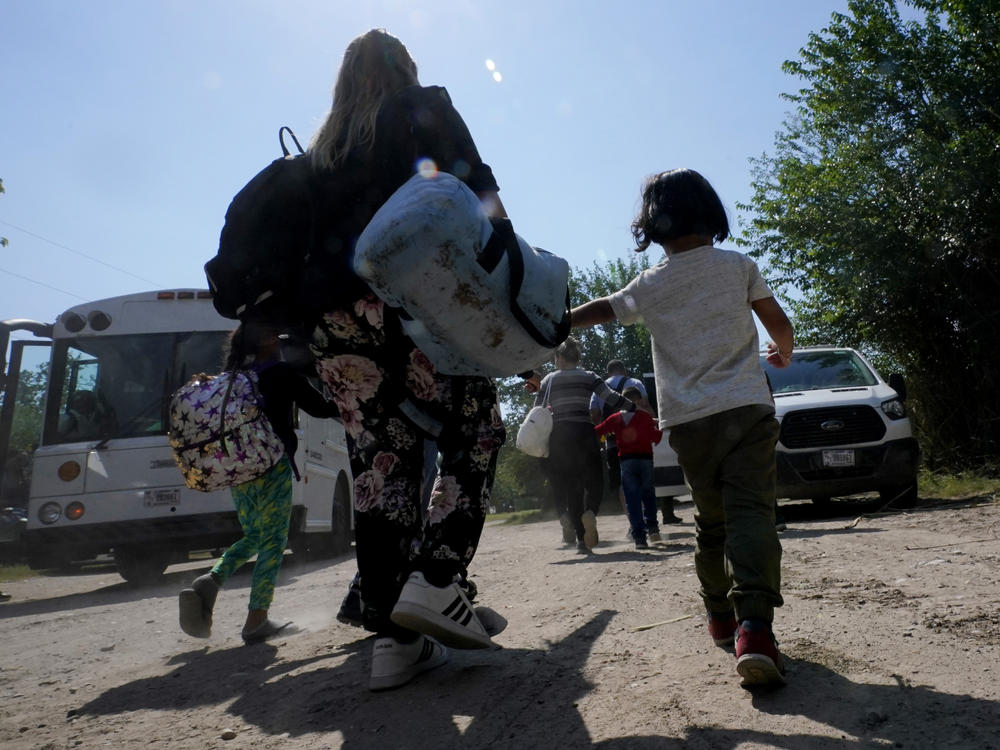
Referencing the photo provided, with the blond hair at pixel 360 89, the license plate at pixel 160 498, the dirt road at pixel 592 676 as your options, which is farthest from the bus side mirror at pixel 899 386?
the blond hair at pixel 360 89

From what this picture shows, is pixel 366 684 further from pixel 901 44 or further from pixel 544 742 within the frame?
pixel 901 44

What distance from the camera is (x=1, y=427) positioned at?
30.0 ft

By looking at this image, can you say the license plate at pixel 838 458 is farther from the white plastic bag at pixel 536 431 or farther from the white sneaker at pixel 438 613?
the white sneaker at pixel 438 613

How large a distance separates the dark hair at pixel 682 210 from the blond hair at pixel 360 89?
3.15ft

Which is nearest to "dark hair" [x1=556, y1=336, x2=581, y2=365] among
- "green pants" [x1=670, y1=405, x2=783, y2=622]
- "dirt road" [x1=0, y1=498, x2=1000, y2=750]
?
"dirt road" [x1=0, y1=498, x2=1000, y2=750]

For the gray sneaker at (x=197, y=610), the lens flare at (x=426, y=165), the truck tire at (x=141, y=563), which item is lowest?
the gray sneaker at (x=197, y=610)

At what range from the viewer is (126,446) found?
840 cm

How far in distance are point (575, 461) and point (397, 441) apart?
16.6 ft

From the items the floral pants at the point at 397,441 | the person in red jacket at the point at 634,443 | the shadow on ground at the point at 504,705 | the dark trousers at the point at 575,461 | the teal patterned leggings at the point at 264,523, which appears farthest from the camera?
the dark trousers at the point at 575,461

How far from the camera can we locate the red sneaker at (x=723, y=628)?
2.96 m

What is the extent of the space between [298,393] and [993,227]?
11527 mm

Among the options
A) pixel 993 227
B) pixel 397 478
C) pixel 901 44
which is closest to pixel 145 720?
A: pixel 397 478

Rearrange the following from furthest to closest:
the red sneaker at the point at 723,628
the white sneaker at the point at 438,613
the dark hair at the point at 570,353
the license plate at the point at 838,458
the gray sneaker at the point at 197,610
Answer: the license plate at the point at 838,458
the dark hair at the point at 570,353
the gray sneaker at the point at 197,610
the red sneaker at the point at 723,628
the white sneaker at the point at 438,613

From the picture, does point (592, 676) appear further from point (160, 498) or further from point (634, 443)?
point (160, 498)
